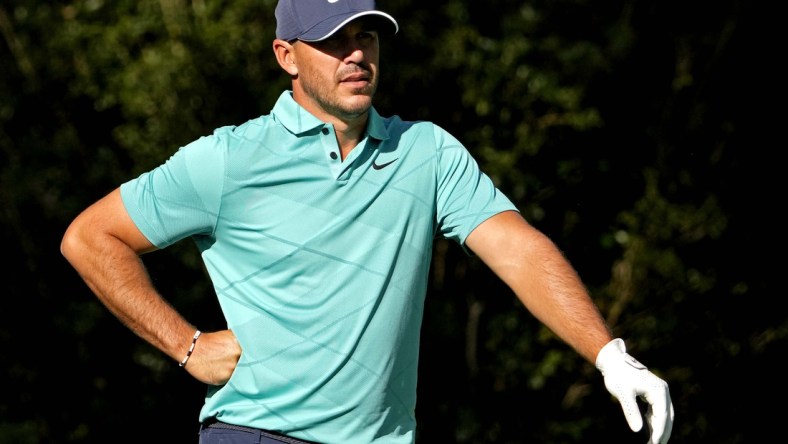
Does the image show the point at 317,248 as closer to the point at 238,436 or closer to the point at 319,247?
the point at 319,247

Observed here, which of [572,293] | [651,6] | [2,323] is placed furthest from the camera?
[651,6]

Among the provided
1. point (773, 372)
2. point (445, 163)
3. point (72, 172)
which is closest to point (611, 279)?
point (773, 372)

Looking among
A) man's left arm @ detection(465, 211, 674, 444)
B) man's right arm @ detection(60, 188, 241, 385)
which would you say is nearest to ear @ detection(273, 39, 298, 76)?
man's right arm @ detection(60, 188, 241, 385)

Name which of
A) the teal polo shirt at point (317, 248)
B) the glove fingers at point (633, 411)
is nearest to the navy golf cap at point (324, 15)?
the teal polo shirt at point (317, 248)

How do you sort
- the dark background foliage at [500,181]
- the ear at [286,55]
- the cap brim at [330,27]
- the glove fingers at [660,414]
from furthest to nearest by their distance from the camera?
the dark background foliage at [500,181], the ear at [286,55], the cap brim at [330,27], the glove fingers at [660,414]

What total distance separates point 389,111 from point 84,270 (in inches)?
166

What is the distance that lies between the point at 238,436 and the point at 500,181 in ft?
14.4

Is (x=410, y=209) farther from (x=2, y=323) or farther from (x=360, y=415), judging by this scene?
(x=2, y=323)

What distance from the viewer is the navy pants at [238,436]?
337cm

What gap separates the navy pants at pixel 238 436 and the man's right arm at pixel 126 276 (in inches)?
4.7

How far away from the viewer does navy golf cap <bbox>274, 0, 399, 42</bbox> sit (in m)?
3.45

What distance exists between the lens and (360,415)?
3.34 meters

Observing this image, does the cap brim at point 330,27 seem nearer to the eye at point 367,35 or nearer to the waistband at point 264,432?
the eye at point 367,35

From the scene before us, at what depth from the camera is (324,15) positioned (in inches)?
137
